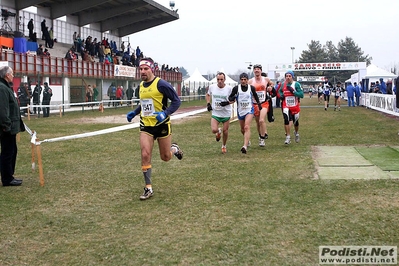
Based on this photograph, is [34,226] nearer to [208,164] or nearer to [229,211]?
[229,211]

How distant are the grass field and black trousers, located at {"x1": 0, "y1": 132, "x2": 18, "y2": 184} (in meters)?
0.33

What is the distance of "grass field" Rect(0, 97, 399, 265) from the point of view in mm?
5000

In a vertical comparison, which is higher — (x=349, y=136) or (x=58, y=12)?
(x=58, y=12)

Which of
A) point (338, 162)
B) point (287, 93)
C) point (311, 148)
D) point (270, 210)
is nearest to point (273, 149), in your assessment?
point (311, 148)

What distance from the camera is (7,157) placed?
340 inches

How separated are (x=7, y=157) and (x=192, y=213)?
3.82 meters

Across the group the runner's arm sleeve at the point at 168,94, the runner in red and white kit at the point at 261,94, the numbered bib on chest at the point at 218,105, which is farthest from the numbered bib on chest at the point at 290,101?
the runner's arm sleeve at the point at 168,94

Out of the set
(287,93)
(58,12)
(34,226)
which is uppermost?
(58,12)

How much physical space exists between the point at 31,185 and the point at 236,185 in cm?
340

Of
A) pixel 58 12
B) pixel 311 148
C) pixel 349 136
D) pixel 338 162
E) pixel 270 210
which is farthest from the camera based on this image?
pixel 58 12

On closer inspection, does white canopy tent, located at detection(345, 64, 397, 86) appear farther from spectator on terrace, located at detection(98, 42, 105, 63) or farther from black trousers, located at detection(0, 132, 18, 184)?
black trousers, located at detection(0, 132, 18, 184)

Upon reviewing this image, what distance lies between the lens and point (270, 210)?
21.2ft

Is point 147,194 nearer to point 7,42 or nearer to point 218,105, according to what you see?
point 218,105

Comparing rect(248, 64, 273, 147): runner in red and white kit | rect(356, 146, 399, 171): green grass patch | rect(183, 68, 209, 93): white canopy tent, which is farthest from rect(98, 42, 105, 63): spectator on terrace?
→ rect(356, 146, 399, 171): green grass patch
